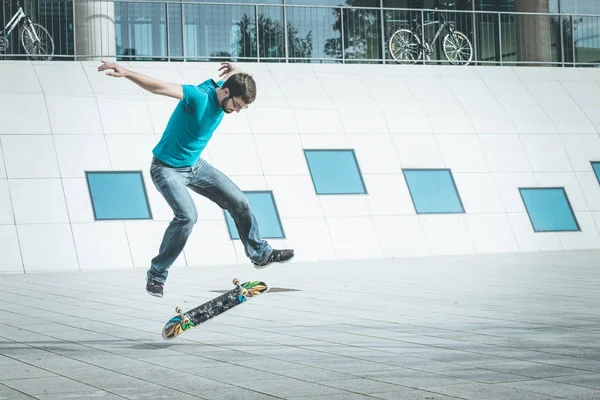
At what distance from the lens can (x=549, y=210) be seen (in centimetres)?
2136

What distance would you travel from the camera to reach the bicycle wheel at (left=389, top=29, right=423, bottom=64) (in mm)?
25328

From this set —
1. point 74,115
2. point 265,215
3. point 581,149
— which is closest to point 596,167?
point 581,149

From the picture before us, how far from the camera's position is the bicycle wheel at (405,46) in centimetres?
2533

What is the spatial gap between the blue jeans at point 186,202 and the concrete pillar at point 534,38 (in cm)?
2029

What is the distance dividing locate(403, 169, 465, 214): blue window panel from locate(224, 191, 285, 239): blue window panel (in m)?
3.12

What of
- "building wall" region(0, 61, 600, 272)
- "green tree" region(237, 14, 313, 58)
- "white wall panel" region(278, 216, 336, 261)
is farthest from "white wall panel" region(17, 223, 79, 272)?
"green tree" region(237, 14, 313, 58)

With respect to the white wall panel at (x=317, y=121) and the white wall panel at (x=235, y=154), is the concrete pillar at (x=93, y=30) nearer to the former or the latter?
the white wall panel at (x=235, y=154)

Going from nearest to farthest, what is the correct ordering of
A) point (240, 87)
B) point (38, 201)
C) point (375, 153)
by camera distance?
point (240, 87), point (38, 201), point (375, 153)

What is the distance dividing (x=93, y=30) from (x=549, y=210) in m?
11.2

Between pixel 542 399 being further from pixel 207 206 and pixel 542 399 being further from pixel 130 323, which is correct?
pixel 207 206

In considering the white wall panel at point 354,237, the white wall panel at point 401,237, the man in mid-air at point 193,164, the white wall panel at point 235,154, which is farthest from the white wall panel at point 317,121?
the man in mid-air at point 193,164

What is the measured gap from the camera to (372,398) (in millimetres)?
5652

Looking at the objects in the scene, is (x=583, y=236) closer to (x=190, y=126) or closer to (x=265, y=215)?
(x=265, y=215)

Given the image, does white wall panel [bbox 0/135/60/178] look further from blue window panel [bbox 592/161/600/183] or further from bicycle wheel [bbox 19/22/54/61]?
blue window panel [bbox 592/161/600/183]
